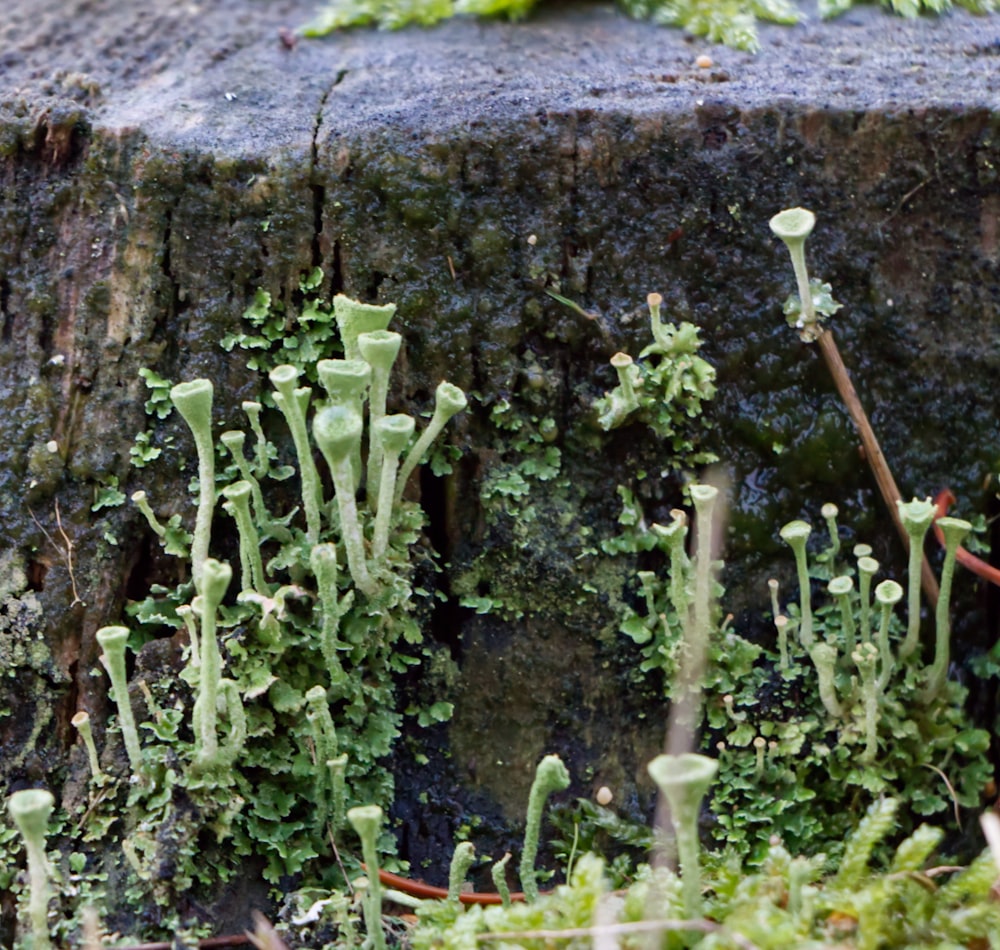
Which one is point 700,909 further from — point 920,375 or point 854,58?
point 854,58

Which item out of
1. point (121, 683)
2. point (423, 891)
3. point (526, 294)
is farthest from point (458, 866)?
point (526, 294)

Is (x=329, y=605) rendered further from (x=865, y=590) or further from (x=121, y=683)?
(x=865, y=590)

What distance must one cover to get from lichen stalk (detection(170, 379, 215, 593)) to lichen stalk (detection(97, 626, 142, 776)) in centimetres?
22

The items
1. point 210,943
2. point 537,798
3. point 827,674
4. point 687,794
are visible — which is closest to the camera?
point 687,794

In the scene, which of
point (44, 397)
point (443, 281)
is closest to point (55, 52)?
point (44, 397)

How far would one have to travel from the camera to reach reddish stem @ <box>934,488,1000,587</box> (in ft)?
6.91

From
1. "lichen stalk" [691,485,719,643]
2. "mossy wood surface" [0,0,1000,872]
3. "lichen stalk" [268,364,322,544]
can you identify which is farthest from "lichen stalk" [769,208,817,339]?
"lichen stalk" [268,364,322,544]

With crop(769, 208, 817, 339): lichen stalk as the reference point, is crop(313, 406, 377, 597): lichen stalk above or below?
below

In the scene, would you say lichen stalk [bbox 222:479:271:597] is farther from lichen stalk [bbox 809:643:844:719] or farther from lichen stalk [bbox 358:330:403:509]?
lichen stalk [bbox 809:643:844:719]

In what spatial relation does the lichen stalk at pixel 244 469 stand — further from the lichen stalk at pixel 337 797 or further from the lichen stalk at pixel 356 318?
the lichen stalk at pixel 337 797

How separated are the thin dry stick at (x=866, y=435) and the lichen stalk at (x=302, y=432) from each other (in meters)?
1.04

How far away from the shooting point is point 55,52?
98.3 inches

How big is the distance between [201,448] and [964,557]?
150cm

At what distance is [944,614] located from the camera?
199cm
